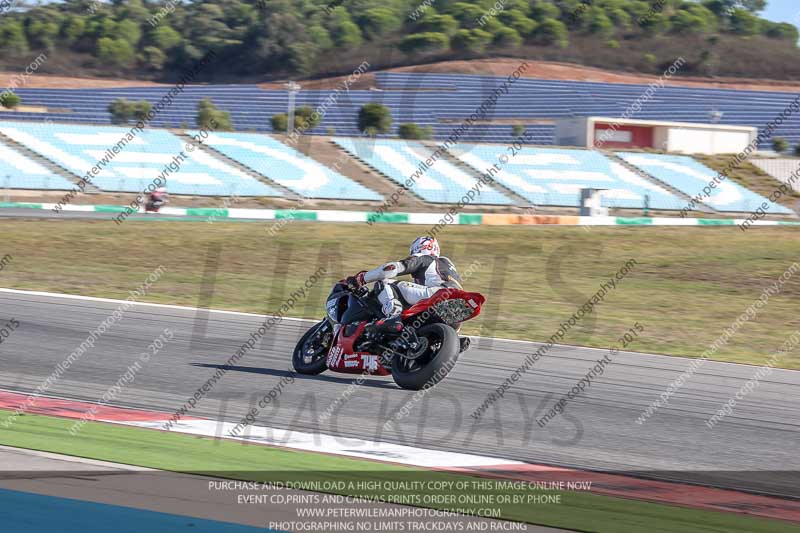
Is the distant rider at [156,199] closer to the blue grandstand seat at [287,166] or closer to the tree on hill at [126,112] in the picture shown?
the blue grandstand seat at [287,166]

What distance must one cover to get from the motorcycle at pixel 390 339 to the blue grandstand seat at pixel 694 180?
40853mm

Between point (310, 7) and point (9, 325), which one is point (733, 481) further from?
point (310, 7)

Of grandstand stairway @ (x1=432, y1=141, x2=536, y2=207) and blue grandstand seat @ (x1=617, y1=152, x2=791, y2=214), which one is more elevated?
grandstand stairway @ (x1=432, y1=141, x2=536, y2=207)

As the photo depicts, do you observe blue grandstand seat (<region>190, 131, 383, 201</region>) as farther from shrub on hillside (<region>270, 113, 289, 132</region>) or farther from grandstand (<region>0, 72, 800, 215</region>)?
shrub on hillside (<region>270, 113, 289, 132</region>)

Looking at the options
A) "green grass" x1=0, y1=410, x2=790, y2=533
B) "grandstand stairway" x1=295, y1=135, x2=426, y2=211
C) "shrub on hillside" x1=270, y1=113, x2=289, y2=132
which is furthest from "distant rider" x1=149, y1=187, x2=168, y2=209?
"green grass" x1=0, y1=410, x2=790, y2=533

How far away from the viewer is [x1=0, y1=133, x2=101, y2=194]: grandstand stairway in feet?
131

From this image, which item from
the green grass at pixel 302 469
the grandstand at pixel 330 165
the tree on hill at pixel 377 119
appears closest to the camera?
the green grass at pixel 302 469

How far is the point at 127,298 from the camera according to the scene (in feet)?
54.2

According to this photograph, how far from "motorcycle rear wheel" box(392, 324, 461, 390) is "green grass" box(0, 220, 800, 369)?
15.8ft

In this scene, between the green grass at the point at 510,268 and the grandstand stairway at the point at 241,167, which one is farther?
the grandstand stairway at the point at 241,167

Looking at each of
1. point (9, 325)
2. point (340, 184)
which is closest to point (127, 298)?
point (9, 325)

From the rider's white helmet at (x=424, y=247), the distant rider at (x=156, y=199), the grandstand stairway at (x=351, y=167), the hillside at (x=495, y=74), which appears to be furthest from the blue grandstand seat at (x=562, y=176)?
the rider's white helmet at (x=424, y=247)

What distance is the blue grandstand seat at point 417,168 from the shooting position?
148 feet

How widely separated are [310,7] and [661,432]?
103616mm
